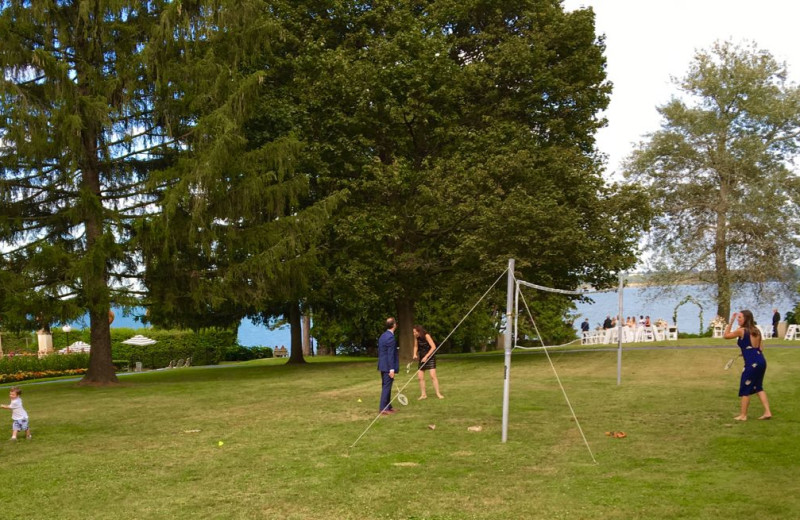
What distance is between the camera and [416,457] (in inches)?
400

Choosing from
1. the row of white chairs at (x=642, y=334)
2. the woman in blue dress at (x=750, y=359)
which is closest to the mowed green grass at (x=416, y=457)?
the woman in blue dress at (x=750, y=359)

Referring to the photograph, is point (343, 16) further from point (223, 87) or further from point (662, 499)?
point (662, 499)

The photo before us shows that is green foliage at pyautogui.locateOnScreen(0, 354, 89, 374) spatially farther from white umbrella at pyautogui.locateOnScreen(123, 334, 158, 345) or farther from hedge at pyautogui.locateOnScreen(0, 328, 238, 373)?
white umbrella at pyautogui.locateOnScreen(123, 334, 158, 345)

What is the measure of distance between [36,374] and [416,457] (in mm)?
27784

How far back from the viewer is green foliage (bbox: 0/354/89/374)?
1282 inches

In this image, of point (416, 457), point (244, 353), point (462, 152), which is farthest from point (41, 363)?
point (416, 457)

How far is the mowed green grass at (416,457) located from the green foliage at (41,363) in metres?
16.3

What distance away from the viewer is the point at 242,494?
333 inches

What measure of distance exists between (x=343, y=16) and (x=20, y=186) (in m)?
13.0

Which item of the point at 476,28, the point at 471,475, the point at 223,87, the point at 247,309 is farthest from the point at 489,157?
the point at 471,475

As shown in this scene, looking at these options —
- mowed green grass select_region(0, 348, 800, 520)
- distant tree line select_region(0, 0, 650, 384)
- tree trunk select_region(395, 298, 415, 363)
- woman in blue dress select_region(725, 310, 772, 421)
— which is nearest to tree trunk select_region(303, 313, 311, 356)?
distant tree line select_region(0, 0, 650, 384)

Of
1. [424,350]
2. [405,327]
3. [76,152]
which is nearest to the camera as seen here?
[424,350]

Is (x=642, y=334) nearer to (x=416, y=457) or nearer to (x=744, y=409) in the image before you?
(x=744, y=409)

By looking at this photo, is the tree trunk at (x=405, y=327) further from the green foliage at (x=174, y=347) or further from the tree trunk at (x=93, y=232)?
the green foliage at (x=174, y=347)
